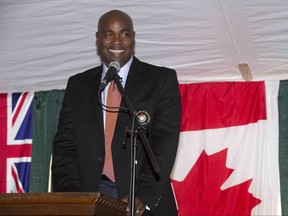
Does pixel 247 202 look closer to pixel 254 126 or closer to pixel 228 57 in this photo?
pixel 254 126

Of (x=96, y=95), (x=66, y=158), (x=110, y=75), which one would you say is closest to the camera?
(x=110, y=75)

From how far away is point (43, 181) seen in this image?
19.5 feet

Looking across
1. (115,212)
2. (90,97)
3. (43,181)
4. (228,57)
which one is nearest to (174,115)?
(90,97)

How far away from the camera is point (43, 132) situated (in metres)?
6.08

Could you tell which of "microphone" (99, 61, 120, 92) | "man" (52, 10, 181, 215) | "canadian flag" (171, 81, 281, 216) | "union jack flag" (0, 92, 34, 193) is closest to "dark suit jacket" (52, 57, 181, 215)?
"man" (52, 10, 181, 215)

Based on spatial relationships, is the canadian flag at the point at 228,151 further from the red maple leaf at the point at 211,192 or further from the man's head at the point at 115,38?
the man's head at the point at 115,38

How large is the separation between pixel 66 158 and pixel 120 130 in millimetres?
383

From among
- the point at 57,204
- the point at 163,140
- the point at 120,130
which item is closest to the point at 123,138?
the point at 120,130

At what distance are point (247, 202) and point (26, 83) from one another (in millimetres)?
2384

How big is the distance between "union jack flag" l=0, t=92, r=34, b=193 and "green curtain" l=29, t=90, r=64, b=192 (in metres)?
0.07

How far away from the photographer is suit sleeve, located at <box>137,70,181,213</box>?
3.45m

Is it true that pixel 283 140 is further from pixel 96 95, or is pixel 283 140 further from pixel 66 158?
pixel 66 158

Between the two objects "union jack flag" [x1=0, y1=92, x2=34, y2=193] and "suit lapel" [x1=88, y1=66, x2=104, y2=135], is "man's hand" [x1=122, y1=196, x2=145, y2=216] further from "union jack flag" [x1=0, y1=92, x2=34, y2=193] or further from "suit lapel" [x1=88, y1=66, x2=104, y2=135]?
"union jack flag" [x1=0, y1=92, x2=34, y2=193]

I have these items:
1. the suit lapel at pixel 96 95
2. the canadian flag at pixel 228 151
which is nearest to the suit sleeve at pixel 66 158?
the suit lapel at pixel 96 95
